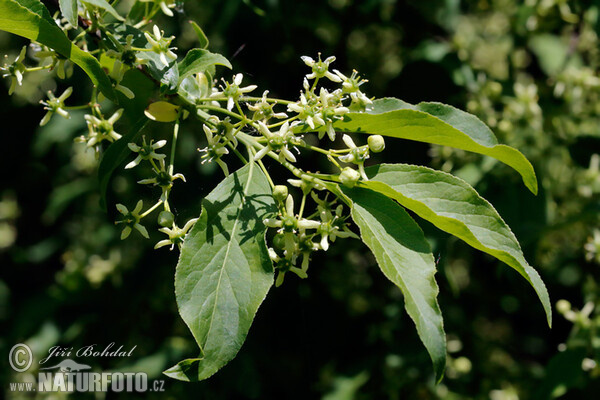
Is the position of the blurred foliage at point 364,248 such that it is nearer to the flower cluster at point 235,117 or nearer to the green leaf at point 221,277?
the flower cluster at point 235,117

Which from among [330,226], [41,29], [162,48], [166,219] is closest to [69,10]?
[41,29]

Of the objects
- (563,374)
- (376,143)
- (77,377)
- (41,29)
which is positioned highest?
(41,29)

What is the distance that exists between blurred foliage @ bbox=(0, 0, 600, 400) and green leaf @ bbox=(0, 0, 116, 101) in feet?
3.03

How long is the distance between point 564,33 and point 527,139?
41.3 inches

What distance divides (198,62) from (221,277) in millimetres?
472

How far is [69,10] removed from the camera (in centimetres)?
109

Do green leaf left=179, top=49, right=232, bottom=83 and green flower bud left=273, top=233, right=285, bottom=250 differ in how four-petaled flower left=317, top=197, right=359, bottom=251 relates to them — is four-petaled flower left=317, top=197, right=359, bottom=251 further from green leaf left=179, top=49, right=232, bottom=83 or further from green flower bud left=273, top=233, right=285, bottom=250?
green leaf left=179, top=49, right=232, bottom=83

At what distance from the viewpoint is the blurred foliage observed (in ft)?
7.74

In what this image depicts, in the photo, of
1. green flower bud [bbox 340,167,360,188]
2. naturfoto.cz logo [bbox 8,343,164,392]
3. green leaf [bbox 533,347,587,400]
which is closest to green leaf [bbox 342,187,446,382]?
green flower bud [bbox 340,167,360,188]

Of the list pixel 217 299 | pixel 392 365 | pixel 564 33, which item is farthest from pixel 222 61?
pixel 564 33

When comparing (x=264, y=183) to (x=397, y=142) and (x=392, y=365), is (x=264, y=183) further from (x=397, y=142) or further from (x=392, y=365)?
(x=392, y=365)

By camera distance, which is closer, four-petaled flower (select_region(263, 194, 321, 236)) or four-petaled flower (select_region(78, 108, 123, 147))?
four-petaled flower (select_region(263, 194, 321, 236))

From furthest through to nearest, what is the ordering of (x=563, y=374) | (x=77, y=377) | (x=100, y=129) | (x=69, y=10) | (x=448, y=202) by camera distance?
(x=77, y=377) → (x=563, y=374) → (x=100, y=129) → (x=448, y=202) → (x=69, y=10)

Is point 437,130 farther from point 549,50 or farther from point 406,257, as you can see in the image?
point 549,50
